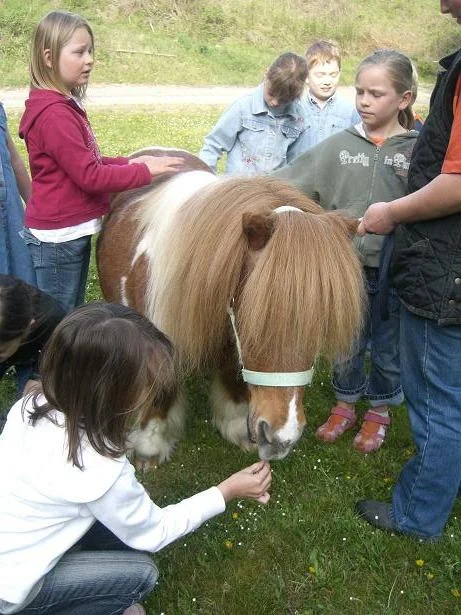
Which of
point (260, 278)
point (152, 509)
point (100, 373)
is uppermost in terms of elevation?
point (260, 278)

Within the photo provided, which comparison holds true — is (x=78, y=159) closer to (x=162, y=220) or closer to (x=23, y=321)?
(x=162, y=220)

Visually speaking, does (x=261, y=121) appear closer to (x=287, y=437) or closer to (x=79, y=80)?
(x=79, y=80)

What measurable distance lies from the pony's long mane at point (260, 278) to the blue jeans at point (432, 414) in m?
0.29

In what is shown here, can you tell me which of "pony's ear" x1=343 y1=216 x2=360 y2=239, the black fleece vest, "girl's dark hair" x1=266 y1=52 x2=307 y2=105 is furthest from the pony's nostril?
"girl's dark hair" x1=266 y1=52 x2=307 y2=105

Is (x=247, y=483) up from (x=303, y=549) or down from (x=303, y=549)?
up

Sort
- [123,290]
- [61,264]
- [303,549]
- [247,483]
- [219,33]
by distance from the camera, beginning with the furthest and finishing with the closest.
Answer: [219,33], [61,264], [123,290], [303,549], [247,483]

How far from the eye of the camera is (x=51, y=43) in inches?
121

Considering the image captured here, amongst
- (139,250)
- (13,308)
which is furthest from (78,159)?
(13,308)

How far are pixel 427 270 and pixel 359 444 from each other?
1654 millimetres

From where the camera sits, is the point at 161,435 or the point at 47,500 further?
the point at 161,435

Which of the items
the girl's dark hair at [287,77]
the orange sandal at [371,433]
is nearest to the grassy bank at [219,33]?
the girl's dark hair at [287,77]

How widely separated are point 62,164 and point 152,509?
1830 millimetres

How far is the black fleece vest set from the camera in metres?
2.19

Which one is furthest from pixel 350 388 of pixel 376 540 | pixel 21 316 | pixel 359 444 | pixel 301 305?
pixel 21 316
